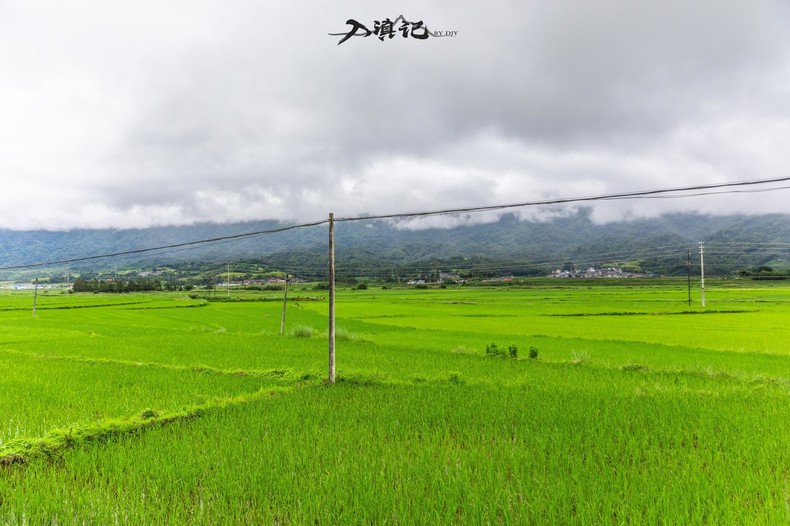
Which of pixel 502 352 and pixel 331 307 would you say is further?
pixel 502 352

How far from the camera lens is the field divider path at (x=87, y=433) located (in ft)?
17.6

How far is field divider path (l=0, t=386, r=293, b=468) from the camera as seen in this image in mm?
5359

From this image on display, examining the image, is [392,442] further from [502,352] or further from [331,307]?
[502,352]

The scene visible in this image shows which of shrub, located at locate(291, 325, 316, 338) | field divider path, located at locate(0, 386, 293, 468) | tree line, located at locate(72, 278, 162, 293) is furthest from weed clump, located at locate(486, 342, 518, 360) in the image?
tree line, located at locate(72, 278, 162, 293)

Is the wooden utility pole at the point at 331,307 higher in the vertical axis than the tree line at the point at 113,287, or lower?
higher

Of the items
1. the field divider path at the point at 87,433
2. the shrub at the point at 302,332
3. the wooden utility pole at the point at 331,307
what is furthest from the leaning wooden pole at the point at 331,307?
the shrub at the point at 302,332

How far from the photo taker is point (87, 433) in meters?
6.01

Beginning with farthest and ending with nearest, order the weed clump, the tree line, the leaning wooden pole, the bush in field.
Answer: the tree line
the bush in field
the weed clump
the leaning wooden pole

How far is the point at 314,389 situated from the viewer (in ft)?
30.5

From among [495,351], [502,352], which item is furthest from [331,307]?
[502,352]

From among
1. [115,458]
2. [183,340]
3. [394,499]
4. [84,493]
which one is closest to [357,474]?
[394,499]

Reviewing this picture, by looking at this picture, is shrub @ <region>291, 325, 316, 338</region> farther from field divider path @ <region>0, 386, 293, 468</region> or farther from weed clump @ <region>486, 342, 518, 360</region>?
field divider path @ <region>0, 386, 293, 468</region>

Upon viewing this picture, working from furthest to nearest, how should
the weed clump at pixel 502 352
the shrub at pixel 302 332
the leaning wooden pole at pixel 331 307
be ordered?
the shrub at pixel 302 332 → the weed clump at pixel 502 352 → the leaning wooden pole at pixel 331 307

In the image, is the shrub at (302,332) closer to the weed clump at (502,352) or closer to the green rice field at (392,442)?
the green rice field at (392,442)
